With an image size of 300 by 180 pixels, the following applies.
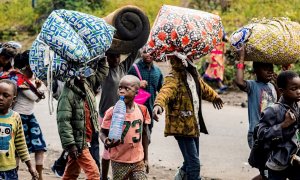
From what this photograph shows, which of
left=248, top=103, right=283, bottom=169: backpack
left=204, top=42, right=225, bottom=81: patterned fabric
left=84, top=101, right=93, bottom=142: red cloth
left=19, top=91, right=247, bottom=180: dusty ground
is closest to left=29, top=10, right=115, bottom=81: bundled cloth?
left=84, top=101, right=93, bottom=142: red cloth

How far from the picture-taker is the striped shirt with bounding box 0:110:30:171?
5.97m

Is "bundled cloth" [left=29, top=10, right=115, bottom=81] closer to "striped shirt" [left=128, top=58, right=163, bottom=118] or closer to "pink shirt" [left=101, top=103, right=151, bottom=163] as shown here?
"pink shirt" [left=101, top=103, right=151, bottom=163]

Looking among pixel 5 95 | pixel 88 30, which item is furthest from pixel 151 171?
pixel 5 95

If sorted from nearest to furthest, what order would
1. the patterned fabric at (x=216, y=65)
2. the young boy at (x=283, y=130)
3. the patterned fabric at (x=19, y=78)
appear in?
the young boy at (x=283, y=130) < the patterned fabric at (x=19, y=78) < the patterned fabric at (x=216, y=65)

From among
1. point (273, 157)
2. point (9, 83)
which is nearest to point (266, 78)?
point (273, 157)

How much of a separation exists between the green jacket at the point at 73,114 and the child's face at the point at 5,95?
637mm

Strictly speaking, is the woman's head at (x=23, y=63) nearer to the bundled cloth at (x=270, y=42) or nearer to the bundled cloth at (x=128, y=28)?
the bundled cloth at (x=128, y=28)

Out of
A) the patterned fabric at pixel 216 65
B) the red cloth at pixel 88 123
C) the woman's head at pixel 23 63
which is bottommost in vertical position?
the red cloth at pixel 88 123

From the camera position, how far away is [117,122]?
250 inches

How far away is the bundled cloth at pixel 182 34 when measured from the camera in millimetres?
6793

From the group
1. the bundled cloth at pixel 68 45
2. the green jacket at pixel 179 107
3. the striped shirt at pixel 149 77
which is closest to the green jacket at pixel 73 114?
the bundled cloth at pixel 68 45

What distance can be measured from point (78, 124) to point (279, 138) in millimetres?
1914

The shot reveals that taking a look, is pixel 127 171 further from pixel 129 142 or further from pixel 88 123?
pixel 88 123

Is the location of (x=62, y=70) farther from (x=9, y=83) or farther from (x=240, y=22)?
(x=240, y=22)
